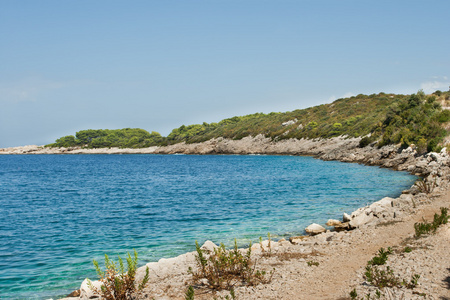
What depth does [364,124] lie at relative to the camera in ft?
275

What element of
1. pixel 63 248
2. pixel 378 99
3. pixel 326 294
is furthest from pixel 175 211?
pixel 378 99

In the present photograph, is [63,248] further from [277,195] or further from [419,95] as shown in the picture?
[419,95]

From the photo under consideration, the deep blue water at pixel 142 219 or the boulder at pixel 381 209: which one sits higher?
the boulder at pixel 381 209

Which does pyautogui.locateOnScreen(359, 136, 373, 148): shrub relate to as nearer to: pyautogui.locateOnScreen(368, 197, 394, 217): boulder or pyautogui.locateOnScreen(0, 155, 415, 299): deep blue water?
pyautogui.locateOnScreen(0, 155, 415, 299): deep blue water

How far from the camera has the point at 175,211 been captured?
25.2 m

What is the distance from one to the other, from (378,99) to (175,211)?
369ft

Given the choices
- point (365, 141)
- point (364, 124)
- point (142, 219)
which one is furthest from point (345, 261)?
point (364, 124)

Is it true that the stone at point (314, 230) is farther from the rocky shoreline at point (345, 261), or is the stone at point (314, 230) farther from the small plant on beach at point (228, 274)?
the small plant on beach at point (228, 274)

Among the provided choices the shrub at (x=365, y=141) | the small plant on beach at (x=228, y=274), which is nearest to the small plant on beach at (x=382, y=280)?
the small plant on beach at (x=228, y=274)

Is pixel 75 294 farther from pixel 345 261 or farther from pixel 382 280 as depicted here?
pixel 382 280

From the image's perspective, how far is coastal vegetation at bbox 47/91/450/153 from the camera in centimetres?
4634

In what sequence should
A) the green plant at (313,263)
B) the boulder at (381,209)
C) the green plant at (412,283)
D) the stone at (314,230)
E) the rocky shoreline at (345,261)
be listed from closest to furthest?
the green plant at (412,283)
the rocky shoreline at (345,261)
the green plant at (313,263)
the stone at (314,230)
the boulder at (381,209)

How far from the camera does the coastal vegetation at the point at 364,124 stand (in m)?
46.3

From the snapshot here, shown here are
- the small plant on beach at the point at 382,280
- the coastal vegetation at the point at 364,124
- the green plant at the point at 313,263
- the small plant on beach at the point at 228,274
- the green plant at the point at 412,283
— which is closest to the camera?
the green plant at the point at 412,283
